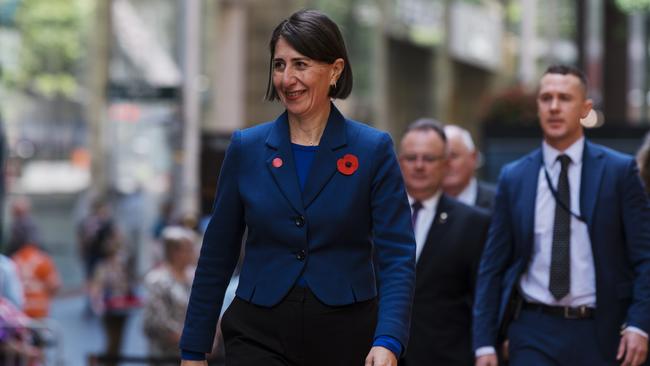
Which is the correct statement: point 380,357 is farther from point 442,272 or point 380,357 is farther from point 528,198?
point 442,272

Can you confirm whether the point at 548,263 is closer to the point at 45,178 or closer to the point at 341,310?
the point at 341,310

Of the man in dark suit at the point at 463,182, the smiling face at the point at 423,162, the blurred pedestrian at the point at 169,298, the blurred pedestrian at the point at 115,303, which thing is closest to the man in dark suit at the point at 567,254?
the smiling face at the point at 423,162

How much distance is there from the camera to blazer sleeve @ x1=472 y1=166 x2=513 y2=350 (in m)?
7.35

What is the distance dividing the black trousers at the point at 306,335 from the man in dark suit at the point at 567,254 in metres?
2.10

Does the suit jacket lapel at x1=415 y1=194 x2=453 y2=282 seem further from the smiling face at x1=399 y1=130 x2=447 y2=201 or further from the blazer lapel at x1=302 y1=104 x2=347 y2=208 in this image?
the blazer lapel at x1=302 y1=104 x2=347 y2=208

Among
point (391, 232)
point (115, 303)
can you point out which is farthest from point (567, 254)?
point (115, 303)

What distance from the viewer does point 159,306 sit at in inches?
439

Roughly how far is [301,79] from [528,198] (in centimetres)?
238

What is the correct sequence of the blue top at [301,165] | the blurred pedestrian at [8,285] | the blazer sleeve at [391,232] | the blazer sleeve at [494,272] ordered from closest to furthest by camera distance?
the blazer sleeve at [391,232] → the blue top at [301,165] → the blazer sleeve at [494,272] → the blurred pedestrian at [8,285]

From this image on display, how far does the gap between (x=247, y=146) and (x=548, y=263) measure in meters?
2.23

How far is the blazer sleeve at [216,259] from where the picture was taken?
529 cm

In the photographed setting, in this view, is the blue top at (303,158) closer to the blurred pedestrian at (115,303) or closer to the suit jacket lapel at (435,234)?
the suit jacket lapel at (435,234)

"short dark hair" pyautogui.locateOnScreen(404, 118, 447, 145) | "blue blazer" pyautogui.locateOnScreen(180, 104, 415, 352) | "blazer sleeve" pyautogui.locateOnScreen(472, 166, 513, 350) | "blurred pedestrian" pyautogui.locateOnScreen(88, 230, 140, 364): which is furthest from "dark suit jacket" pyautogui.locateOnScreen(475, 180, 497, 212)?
"blurred pedestrian" pyautogui.locateOnScreen(88, 230, 140, 364)

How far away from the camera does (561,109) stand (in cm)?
727
